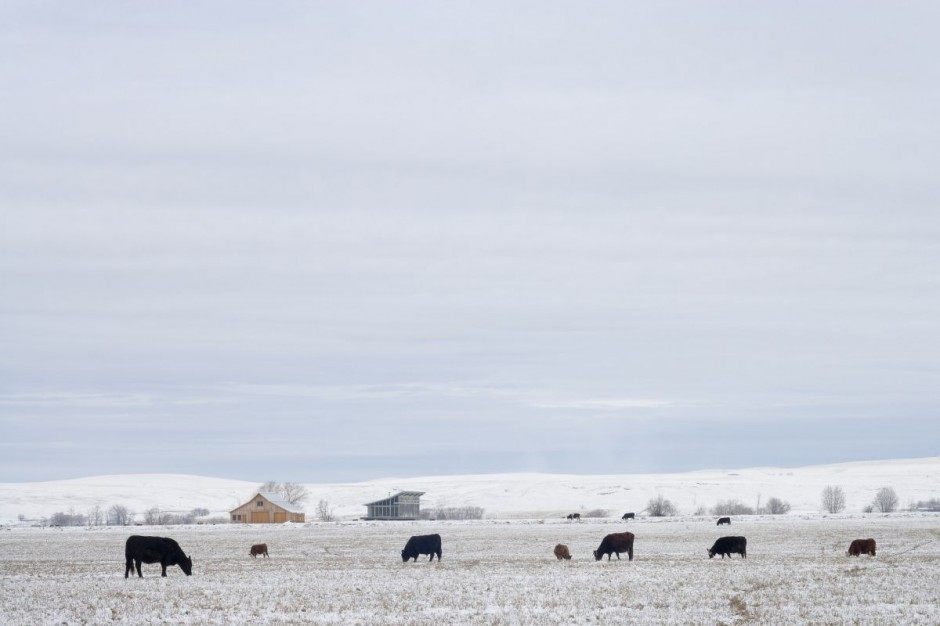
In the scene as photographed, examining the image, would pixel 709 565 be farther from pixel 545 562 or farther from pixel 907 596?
pixel 907 596

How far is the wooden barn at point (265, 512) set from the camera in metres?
113

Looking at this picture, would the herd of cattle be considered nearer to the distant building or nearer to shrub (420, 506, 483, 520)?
the distant building

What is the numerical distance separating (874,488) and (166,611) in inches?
6267

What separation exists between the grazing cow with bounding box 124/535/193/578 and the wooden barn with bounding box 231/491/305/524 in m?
83.3

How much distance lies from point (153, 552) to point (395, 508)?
93.3m

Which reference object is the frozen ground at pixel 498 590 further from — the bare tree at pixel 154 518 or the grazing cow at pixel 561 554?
the bare tree at pixel 154 518

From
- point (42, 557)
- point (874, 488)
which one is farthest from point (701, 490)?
point (42, 557)

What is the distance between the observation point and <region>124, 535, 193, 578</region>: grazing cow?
29.6m

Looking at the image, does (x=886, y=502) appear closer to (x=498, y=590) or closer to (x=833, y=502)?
(x=833, y=502)

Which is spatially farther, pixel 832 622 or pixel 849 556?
pixel 849 556

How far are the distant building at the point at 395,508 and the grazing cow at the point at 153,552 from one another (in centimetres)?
9109

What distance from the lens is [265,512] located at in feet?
372

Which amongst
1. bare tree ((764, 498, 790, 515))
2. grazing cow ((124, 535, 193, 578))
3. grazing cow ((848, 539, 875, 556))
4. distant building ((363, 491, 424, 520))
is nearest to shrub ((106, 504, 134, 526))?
distant building ((363, 491, 424, 520))

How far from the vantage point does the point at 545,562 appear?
1385 inches
